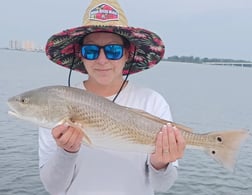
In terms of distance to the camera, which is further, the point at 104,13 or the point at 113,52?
the point at 104,13

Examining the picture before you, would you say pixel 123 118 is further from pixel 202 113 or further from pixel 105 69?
pixel 202 113

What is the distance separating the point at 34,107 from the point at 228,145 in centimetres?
146

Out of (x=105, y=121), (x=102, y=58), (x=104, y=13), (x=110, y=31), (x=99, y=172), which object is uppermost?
(x=104, y=13)

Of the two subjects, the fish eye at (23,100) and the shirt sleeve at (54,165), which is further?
the fish eye at (23,100)

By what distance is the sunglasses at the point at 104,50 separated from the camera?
11.2ft

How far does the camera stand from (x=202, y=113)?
27.5 meters

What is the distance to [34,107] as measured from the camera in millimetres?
3256

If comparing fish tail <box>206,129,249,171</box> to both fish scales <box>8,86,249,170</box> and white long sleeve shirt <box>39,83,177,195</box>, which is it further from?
white long sleeve shirt <box>39,83,177,195</box>

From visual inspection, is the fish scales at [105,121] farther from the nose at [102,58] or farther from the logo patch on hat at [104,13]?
the logo patch on hat at [104,13]

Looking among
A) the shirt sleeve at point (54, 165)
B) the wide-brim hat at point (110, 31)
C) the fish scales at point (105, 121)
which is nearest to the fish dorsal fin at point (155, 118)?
the fish scales at point (105, 121)

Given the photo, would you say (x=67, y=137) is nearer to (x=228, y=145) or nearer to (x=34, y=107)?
(x=34, y=107)

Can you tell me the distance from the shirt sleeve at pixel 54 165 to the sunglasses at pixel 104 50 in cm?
66

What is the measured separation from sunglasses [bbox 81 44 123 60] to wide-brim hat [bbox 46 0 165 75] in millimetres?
131

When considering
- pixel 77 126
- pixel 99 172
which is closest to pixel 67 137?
pixel 77 126
